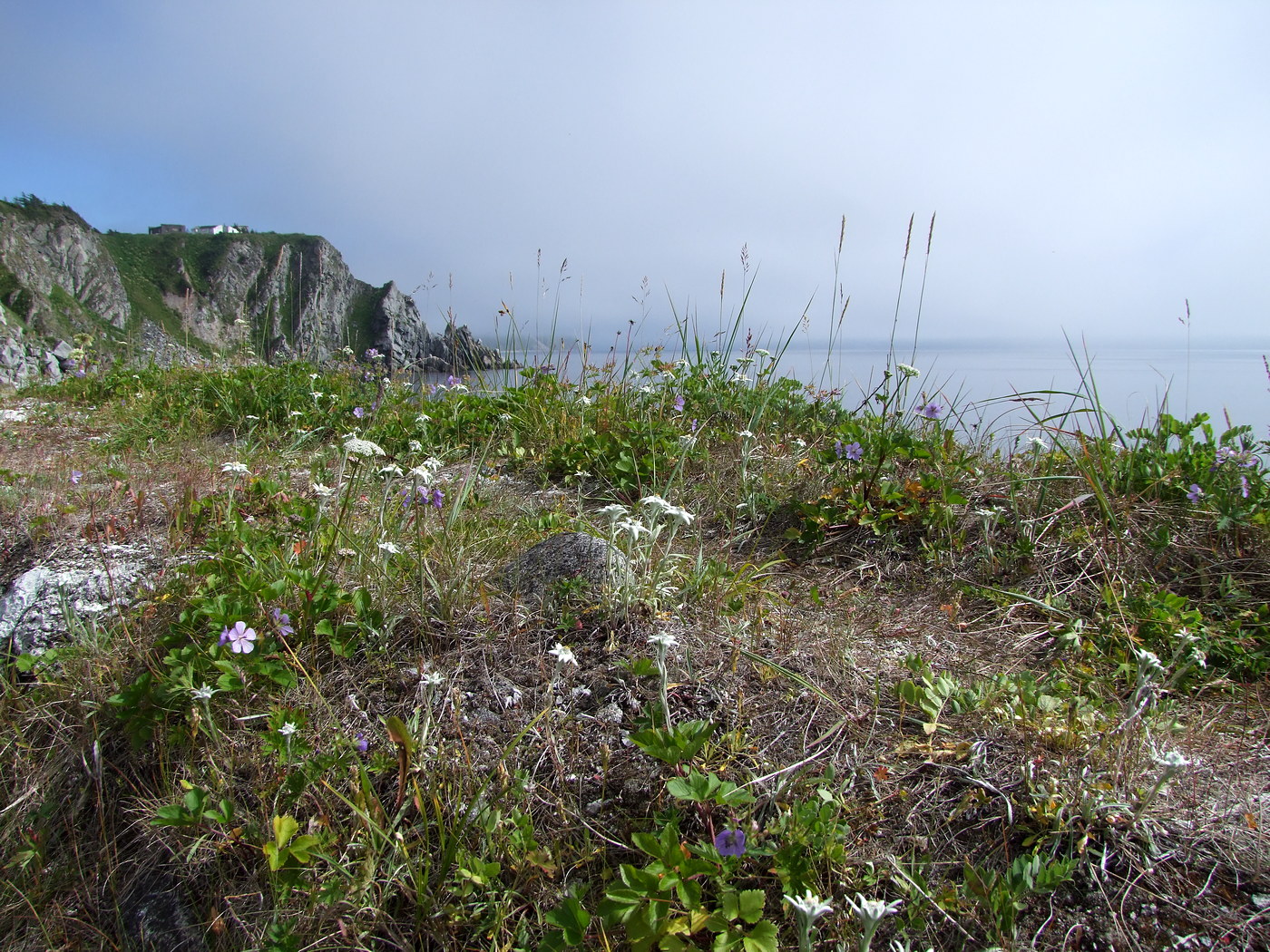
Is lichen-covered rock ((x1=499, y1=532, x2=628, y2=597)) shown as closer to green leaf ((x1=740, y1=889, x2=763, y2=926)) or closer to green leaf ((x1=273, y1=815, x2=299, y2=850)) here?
green leaf ((x1=273, y1=815, x2=299, y2=850))

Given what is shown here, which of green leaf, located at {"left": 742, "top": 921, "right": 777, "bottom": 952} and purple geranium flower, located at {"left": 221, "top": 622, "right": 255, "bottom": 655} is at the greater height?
purple geranium flower, located at {"left": 221, "top": 622, "right": 255, "bottom": 655}

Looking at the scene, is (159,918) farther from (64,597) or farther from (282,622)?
(64,597)

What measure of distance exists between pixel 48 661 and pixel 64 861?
2.19 feet

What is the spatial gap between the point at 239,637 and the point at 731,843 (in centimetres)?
142

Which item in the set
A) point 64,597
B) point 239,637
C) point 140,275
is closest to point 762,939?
point 239,637

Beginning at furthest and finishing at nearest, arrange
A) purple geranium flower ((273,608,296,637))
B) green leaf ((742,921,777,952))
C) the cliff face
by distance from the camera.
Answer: the cliff face, purple geranium flower ((273,608,296,637)), green leaf ((742,921,777,952))

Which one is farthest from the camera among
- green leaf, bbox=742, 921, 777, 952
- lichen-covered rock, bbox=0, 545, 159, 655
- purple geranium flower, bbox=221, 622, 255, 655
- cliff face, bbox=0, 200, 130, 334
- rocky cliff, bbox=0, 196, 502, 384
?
cliff face, bbox=0, 200, 130, 334

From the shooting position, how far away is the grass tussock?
140 cm

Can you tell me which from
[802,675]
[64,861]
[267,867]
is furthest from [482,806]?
[64,861]

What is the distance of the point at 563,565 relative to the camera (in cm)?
244

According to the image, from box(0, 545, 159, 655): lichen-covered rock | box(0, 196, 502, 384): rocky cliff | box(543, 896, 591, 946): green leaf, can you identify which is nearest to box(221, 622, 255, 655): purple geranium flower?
box(0, 545, 159, 655): lichen-covered rock

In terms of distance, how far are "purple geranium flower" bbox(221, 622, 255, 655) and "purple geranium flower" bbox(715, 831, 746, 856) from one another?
135 centimetres

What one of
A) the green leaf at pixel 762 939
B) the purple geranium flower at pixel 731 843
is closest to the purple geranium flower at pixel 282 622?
the purple geranium flower at pixel 731 843

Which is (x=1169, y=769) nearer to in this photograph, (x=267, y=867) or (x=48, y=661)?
(x=267, y=867)
